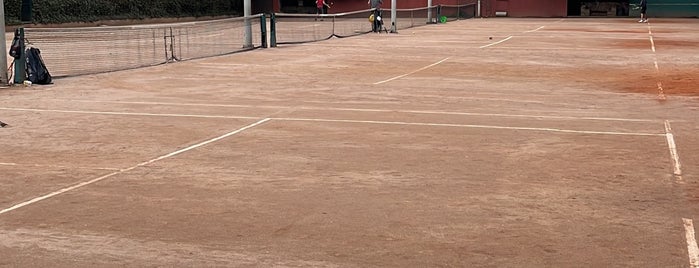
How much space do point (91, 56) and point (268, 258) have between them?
22020mm

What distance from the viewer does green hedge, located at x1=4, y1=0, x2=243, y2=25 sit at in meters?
50.3

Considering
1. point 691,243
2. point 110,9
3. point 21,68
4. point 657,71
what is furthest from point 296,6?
point 691,243

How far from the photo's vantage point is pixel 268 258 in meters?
6.67

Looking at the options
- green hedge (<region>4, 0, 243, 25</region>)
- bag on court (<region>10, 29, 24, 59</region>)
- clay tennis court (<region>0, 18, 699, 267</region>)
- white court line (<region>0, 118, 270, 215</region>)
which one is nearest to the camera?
clay tennis court (<region>0, 18, 699, 267</region>)

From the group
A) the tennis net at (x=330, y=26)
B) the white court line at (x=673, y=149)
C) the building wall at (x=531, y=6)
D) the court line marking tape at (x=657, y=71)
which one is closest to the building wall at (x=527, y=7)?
the building wall at (x=531, y=6)

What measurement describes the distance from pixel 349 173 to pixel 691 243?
12.7 ft

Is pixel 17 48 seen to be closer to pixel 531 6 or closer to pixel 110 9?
pixel 110 9

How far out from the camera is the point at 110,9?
184 feet

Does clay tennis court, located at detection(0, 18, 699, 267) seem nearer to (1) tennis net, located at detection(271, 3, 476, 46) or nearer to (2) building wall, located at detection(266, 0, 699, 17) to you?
(1) tennis net, located at detection(271, 3, 476, 46)

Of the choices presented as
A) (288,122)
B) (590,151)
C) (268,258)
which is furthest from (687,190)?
(288,122)

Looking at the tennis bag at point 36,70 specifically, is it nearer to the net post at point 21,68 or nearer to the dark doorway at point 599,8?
the net post at point 21,68

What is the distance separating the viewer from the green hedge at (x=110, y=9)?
5034 centimetres

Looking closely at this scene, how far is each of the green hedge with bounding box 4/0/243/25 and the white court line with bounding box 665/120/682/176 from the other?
136 feet

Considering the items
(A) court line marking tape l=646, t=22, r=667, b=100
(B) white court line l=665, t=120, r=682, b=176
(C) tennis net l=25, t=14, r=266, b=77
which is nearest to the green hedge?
(C) tennis net l=25, t=14, r=266, b=77
